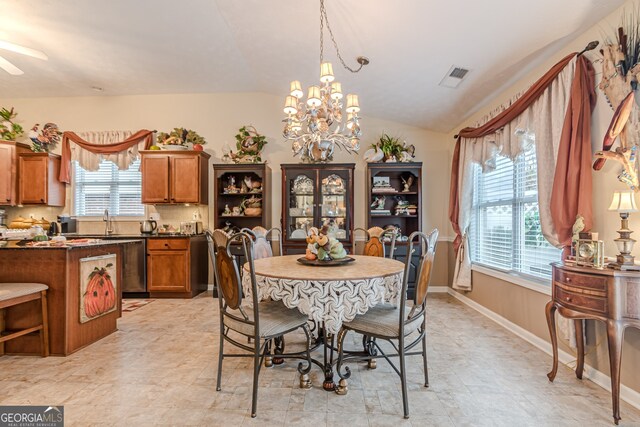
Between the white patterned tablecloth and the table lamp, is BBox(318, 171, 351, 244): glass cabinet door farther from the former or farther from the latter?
the table lamp

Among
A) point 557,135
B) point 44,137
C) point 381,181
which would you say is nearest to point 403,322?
point 557,135

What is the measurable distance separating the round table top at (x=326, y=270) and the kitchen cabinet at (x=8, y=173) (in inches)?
187

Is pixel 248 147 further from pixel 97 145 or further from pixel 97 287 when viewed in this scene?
pixel 97 287

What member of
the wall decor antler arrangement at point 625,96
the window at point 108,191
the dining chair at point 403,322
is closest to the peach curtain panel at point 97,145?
the window at point 108,191

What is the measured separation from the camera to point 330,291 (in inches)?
72.2

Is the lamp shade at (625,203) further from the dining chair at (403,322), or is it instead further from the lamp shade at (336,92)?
the lamp shade at (336,92)

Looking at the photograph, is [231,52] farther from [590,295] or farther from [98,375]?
[590,295]

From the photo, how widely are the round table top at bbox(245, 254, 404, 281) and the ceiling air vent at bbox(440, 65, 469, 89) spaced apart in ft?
6.71

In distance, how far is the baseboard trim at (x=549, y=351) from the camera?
1.88m

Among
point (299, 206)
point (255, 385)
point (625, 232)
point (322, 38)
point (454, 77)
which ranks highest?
point (322, 38)

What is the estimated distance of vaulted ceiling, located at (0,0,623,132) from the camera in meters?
2.33

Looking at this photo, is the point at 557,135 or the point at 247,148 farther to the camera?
the point at 247,148

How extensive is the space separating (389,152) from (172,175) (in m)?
3.23

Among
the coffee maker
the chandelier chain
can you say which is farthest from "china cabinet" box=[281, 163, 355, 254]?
the coffee maker
